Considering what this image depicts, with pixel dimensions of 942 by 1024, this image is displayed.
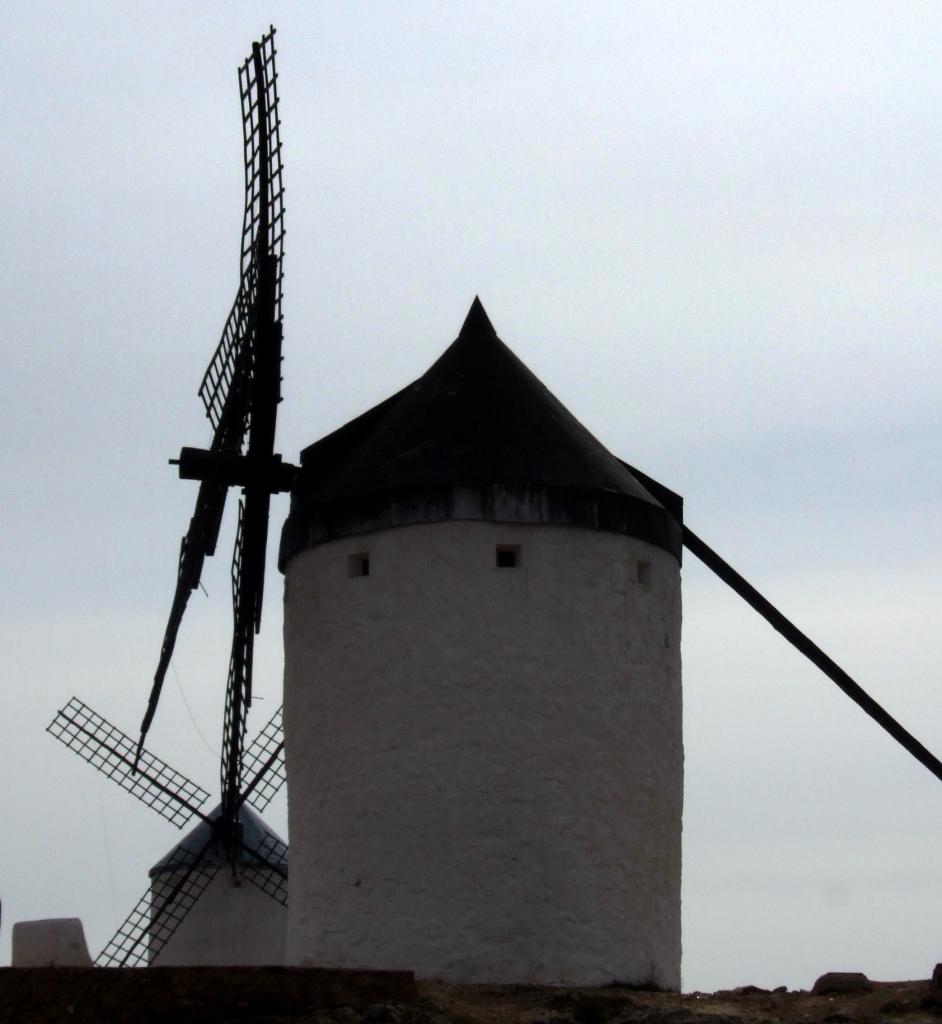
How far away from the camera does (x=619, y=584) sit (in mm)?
23406

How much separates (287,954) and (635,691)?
4.01 meters

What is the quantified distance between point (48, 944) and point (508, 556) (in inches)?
208

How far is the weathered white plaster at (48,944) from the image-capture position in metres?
22.9

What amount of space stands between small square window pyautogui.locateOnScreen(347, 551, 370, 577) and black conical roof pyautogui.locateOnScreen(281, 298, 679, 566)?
0.73 feet

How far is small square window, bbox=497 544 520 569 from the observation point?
23.2 meters

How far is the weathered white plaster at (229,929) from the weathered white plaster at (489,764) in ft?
19.0

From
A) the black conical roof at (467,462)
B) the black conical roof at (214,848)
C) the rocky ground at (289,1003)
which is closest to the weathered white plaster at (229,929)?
the black conical roof at (214,848)

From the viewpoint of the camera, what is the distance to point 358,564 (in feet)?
77.6

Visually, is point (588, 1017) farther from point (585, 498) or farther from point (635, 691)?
point (585, 498)

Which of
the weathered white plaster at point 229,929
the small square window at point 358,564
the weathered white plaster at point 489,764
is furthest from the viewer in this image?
the weathered white plaster at point 229,929

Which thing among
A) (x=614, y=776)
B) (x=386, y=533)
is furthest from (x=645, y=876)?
(x=386, y=533)

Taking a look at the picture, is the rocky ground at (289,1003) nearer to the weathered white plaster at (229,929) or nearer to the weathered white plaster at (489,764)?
the weathered white plaster at (489,764)

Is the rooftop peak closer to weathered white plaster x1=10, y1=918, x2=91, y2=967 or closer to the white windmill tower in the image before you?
the white windmill tower

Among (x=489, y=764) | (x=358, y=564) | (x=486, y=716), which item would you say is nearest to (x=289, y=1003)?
(x=489, y=764)
